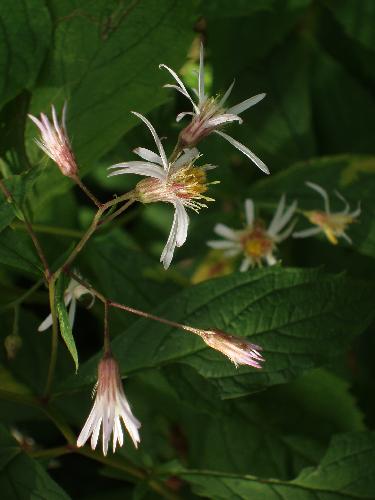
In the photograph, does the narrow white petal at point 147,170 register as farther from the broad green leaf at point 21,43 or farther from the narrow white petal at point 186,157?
the broad green leaf at point 21,43

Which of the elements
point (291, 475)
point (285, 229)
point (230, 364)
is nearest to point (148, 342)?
point (230, 364)

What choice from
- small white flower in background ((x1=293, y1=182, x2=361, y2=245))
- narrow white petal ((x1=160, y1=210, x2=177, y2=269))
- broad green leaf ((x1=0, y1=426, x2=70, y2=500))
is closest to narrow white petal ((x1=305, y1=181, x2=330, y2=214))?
small white flower in background ((x1=293, y1=182, x2=361, y2=245))

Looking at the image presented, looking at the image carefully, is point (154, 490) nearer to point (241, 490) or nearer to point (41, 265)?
point (241, 490)

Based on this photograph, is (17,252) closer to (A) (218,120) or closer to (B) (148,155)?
(B) (148,155)

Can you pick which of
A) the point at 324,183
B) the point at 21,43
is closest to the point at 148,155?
the point at 21,43

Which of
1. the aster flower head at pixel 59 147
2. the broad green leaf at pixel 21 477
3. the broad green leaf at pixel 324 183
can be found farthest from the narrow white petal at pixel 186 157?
the broad green leaf at pixel 324 183
